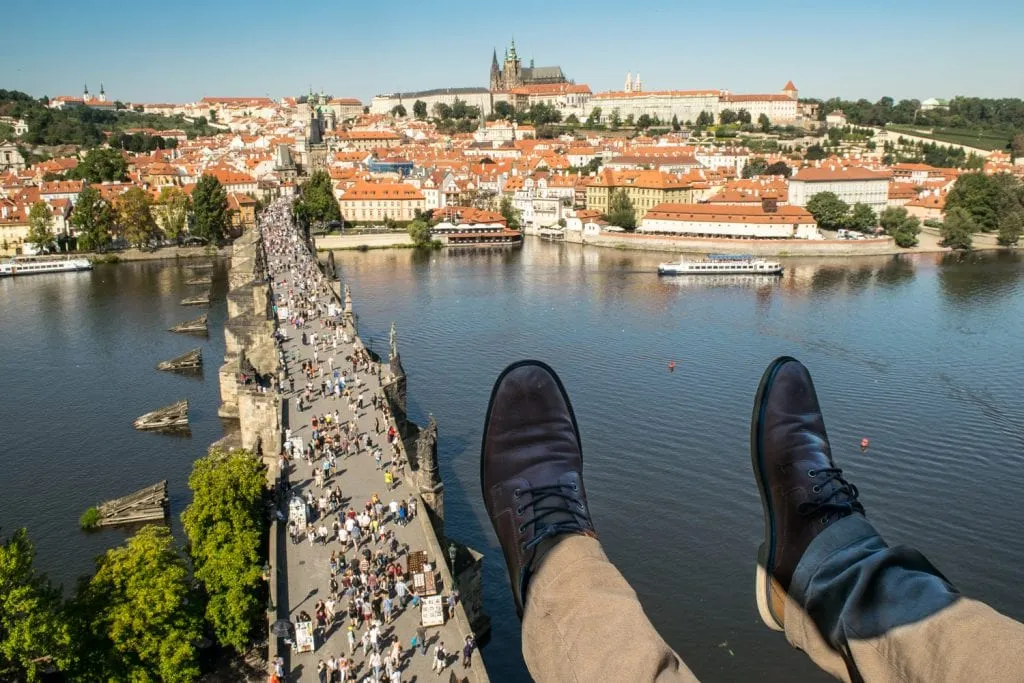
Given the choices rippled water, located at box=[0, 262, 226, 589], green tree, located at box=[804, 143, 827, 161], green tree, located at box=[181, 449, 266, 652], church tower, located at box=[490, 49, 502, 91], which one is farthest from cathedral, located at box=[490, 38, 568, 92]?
green tree, located at box=[181, 449, 266, 652]

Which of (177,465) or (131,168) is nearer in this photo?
(177,465)

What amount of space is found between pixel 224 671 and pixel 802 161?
277 ft

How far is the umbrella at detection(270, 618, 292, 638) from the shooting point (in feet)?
30.5

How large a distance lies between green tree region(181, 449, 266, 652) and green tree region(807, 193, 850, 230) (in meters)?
55.1

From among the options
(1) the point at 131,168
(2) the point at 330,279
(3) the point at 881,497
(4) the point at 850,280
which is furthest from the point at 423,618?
(1) the point at 131,168

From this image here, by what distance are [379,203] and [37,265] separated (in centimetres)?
2443

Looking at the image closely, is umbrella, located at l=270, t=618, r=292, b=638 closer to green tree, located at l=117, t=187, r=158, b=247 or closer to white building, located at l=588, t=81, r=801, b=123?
green tree, located at l=117, t=187, r=158, b=247

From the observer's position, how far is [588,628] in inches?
93.7

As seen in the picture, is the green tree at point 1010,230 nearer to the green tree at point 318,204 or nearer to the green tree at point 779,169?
the green tree at point 779,169

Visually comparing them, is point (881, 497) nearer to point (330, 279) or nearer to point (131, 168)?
point (330, 279)

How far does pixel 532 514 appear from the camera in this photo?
3.19 metres

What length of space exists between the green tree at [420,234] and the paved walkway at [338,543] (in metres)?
34.8

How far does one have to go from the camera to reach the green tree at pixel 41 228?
49000 millimetres

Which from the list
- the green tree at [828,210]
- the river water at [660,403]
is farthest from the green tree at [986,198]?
the river water at [660,403]
